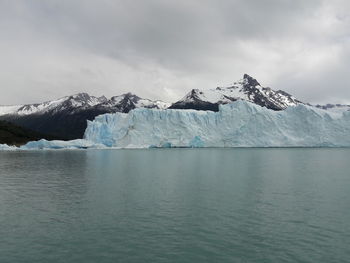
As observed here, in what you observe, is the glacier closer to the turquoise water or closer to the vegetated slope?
the vegetated slope

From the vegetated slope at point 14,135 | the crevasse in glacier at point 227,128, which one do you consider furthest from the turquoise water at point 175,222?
the vegetated slope at point 14,135

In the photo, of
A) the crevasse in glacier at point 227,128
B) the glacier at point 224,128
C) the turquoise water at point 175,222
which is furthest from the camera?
the glacier at point 224,128

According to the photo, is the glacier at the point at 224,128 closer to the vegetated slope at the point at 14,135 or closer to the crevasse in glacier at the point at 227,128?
the crevasse in glacier at the point at 227,128

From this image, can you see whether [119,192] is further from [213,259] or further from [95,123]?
[95,123]

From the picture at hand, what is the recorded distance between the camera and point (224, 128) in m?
92.1

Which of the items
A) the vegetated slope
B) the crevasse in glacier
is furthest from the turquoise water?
the vegetated slope

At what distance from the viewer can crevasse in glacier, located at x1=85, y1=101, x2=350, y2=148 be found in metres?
83.8

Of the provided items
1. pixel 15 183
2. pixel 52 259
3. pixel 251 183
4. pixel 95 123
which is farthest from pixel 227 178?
pixel 95 123

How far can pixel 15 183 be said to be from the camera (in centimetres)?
2731

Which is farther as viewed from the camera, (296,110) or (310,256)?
(296,110)

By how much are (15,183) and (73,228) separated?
15.2 meters

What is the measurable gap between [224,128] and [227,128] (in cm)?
88

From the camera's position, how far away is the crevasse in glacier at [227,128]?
275 feet

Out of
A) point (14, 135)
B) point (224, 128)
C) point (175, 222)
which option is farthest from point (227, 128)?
point (14, 135)
